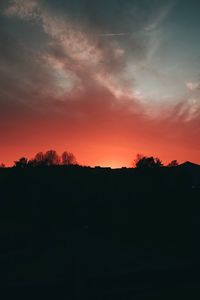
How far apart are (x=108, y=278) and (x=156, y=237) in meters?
12.9

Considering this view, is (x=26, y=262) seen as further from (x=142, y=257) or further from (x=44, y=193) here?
(x=44, y=193)

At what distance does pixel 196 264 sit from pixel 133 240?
42.1ft

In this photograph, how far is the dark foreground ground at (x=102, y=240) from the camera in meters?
6.59

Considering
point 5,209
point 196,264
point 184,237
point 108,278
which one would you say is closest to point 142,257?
point 184,237

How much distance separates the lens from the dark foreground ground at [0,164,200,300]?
21.6 feet

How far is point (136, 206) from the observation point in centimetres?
2180

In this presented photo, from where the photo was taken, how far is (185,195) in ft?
66.6

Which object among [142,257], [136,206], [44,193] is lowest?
[142,257]

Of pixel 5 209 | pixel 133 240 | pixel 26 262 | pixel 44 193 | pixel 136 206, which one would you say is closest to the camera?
pixel 26 262

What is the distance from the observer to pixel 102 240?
20188 millimetres

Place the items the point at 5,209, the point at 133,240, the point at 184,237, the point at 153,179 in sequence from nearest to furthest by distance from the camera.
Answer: the point at 184,237
the point at 133,240
the point at 153,179
the point at 5,209

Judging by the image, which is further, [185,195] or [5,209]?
[5,209]

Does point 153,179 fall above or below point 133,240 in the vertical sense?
above

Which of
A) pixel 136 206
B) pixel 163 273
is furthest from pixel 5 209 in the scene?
pixel 163 273
